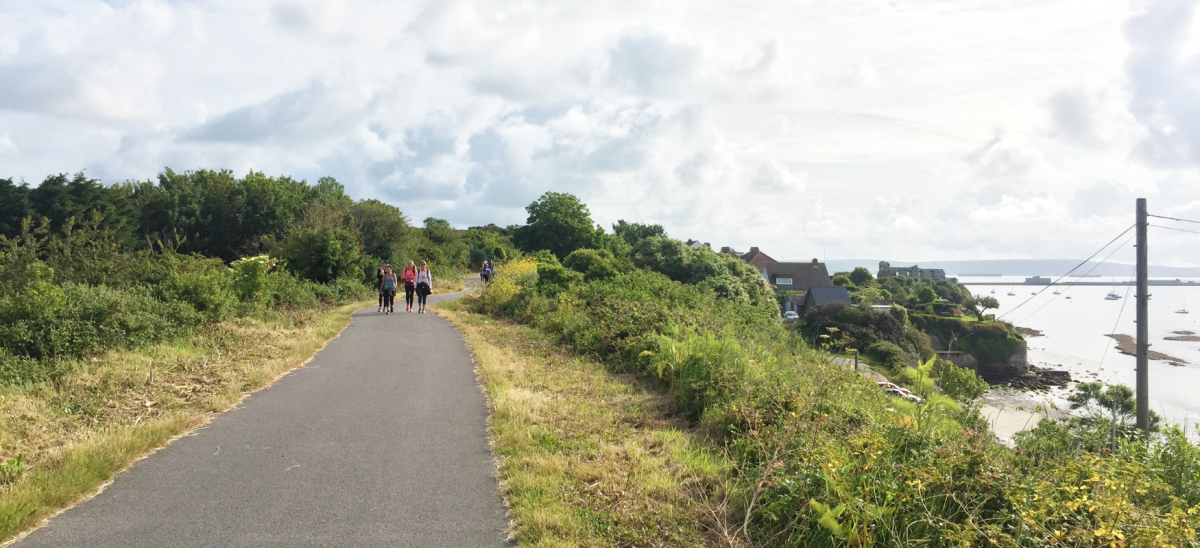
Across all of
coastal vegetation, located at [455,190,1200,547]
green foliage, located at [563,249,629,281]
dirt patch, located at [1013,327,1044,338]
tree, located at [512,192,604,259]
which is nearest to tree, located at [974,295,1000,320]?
dirt patch, located at [1013,327,1044,338]

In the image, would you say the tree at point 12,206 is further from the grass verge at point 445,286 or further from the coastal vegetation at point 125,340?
the grass verge at point 445,286

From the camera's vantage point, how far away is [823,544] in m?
4.17

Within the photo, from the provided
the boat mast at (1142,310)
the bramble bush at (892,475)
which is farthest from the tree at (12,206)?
the boat mast at (1142,310)

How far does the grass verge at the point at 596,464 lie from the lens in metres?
4.49

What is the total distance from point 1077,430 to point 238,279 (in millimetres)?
15909

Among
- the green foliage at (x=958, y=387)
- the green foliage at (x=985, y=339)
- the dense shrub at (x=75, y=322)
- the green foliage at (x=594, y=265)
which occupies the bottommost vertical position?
the green foliage at (x=985, y=339)

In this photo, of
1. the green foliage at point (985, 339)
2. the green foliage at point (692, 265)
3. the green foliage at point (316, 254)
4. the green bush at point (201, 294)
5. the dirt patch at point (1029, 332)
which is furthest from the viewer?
the dirt patch at point (1029, 332)

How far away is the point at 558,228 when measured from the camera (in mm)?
68500

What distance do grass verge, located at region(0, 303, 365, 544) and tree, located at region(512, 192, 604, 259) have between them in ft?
183

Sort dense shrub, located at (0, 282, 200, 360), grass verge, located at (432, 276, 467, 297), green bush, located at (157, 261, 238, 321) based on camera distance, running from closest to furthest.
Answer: dense shrub, located at (0, 282, 200, 360), green bush, located at (157, 261, 238, 321), grass verge, located at (432, 276, 467, 297)

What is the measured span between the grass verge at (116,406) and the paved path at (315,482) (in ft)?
0.63

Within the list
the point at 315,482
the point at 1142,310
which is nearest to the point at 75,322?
the point at 315,482

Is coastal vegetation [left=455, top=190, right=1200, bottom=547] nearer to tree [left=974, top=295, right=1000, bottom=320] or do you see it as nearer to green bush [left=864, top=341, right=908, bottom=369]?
green bush [left=864, top=341, right=908, bottom=369]

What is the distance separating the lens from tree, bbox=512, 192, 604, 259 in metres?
68.1
